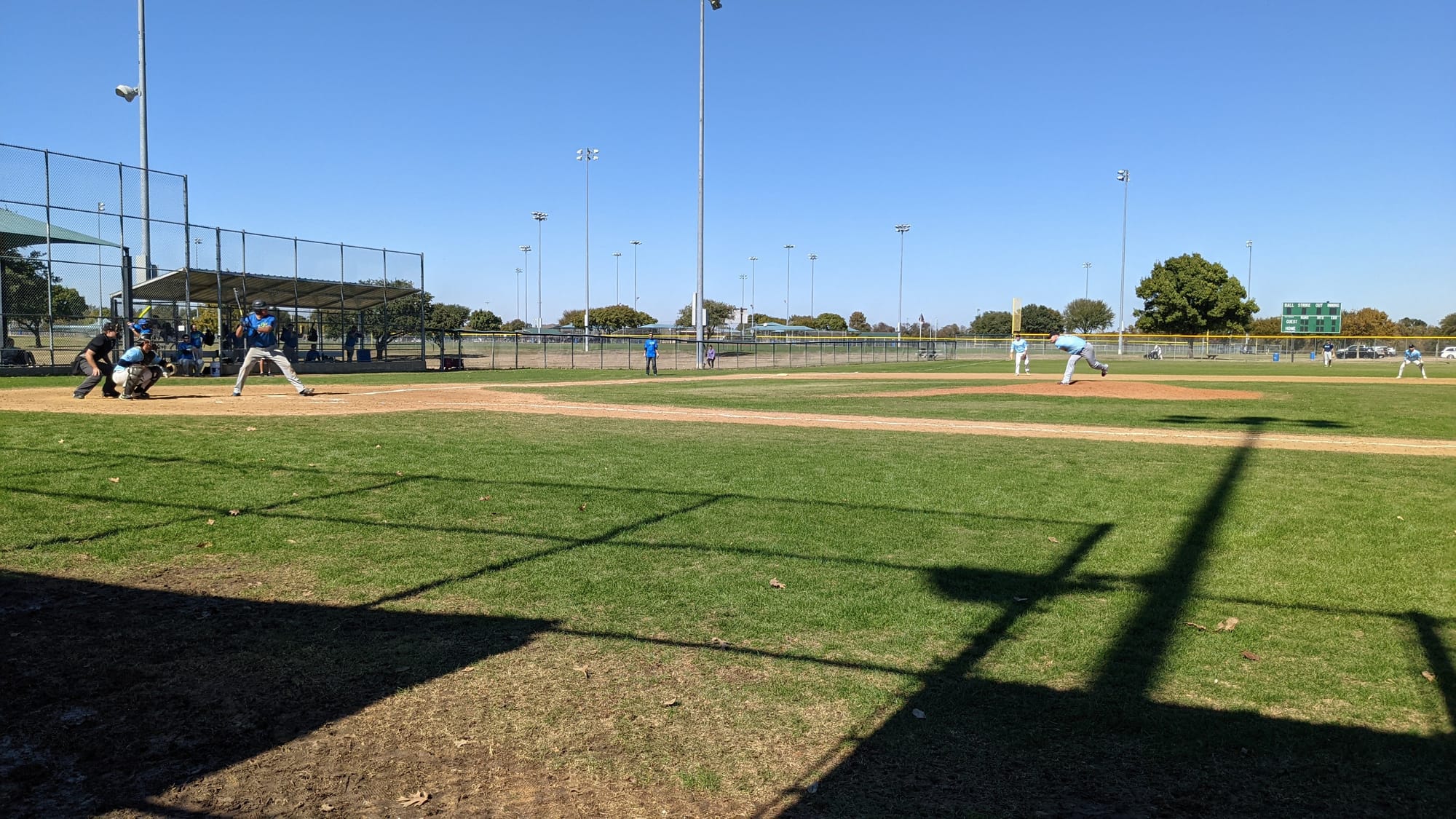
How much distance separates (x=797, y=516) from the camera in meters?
7.79

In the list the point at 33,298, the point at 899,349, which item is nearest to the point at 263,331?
the point at 33,298

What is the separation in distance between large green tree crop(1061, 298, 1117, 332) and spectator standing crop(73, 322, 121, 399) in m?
147

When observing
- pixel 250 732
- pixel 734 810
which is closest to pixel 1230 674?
pixel 734 810

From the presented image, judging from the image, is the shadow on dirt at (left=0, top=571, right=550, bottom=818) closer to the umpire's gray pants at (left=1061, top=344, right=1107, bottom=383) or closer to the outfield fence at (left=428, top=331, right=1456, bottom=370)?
the umpire's gray pants at (left=1061, top=344, right=1107, bottom=383)

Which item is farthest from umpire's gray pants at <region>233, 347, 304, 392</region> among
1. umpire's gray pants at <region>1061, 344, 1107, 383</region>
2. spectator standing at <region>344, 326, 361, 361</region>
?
umpire's gray pants at <region>1061, 344, 1107, 383</region>

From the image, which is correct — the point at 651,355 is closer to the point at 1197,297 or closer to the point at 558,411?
the point at 558,411

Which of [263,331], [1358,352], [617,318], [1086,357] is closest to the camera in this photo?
[263,331]

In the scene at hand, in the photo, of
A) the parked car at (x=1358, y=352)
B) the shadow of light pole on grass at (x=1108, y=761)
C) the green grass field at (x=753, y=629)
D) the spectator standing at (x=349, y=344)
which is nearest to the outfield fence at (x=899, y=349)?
the parked car at (x=1358, y=352)

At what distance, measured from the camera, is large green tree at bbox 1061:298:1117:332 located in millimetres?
149750

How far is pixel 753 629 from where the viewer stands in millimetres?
5070

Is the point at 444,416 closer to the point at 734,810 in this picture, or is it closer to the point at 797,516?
the point at 797,516

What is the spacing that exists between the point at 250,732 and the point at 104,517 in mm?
4481

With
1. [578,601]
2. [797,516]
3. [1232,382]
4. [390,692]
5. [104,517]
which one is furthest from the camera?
[1232,382]

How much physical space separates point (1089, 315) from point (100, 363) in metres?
150
